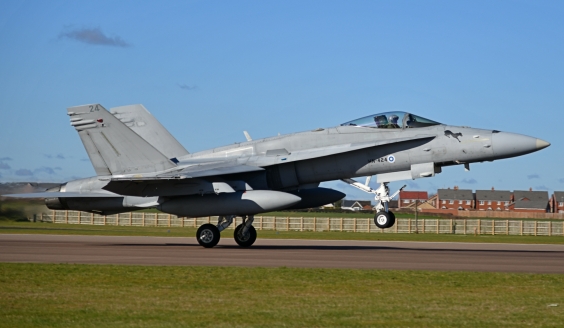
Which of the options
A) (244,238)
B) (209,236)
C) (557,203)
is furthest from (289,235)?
(557,203)

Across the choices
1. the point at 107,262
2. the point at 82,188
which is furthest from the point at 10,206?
the point at 107,262

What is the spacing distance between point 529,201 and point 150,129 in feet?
344

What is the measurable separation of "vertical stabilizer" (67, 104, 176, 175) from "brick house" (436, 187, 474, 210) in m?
104

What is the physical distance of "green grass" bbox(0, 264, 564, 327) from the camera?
8648mm

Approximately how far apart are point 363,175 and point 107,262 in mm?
8302

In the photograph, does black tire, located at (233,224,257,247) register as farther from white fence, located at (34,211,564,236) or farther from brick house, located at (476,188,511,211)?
brick house, located at (476,188,511,211)

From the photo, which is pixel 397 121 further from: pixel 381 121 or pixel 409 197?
pixel 409 197

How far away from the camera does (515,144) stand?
19.5m

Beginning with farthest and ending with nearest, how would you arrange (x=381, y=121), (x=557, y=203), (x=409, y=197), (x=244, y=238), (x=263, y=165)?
(x=409, y=197) < (x=557, y=203) < (x=244, y=238) < (x=263, y=165) < (x=381, y=121)

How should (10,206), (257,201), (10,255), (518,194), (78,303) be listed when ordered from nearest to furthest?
(78,303) → (10,255) → (257,201) → (10,206) → (518,194)

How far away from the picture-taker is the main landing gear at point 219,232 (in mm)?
21656

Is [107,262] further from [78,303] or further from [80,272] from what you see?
[78,303]

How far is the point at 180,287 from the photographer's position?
37.3ft

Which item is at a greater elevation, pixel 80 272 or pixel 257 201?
pixel 257 201
